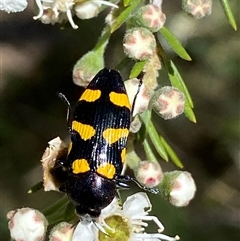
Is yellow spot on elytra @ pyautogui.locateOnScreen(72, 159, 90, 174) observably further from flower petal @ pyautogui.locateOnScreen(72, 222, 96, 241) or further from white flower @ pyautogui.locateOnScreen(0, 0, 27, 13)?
white flower @ pyautogui.locateOnScreen(0, 0, 27, 13)

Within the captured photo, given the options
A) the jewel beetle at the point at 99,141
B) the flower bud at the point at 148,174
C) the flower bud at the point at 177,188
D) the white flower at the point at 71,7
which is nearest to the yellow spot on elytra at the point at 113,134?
the jewel beetle at the point at 99,141

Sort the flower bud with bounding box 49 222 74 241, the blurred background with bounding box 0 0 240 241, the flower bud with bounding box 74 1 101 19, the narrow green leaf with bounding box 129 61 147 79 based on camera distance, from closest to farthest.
→ the flower bud with bounding box 49 222 74 241
the narrow green leaf with bounding box 129 61 147 79
the flower bud with bounding box 74 1 101 19
the blurred background with bounding box 0 0 240 241

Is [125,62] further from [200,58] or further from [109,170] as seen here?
[200,58]

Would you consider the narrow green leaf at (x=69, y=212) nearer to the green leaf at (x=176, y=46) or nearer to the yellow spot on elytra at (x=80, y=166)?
the yellow spot on elytra at (x=80, y=166)

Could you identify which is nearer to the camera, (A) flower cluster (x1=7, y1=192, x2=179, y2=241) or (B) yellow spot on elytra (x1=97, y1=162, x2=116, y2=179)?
(A) flower cluster (x1=7, y1=192, x2=179, y2=241)

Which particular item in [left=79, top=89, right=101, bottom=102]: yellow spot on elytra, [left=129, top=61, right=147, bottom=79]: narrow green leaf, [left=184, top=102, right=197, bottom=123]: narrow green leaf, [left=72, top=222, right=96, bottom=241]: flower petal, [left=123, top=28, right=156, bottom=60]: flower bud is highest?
[left=123, top=28, right=156, bottom=60]: flower bud

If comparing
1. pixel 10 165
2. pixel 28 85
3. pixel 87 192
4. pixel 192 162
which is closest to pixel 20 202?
pixel 10 165

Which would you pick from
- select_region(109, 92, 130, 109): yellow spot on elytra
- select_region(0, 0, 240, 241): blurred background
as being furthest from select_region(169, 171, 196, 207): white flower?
select_region(0, 0, 240, 241): blurred background
